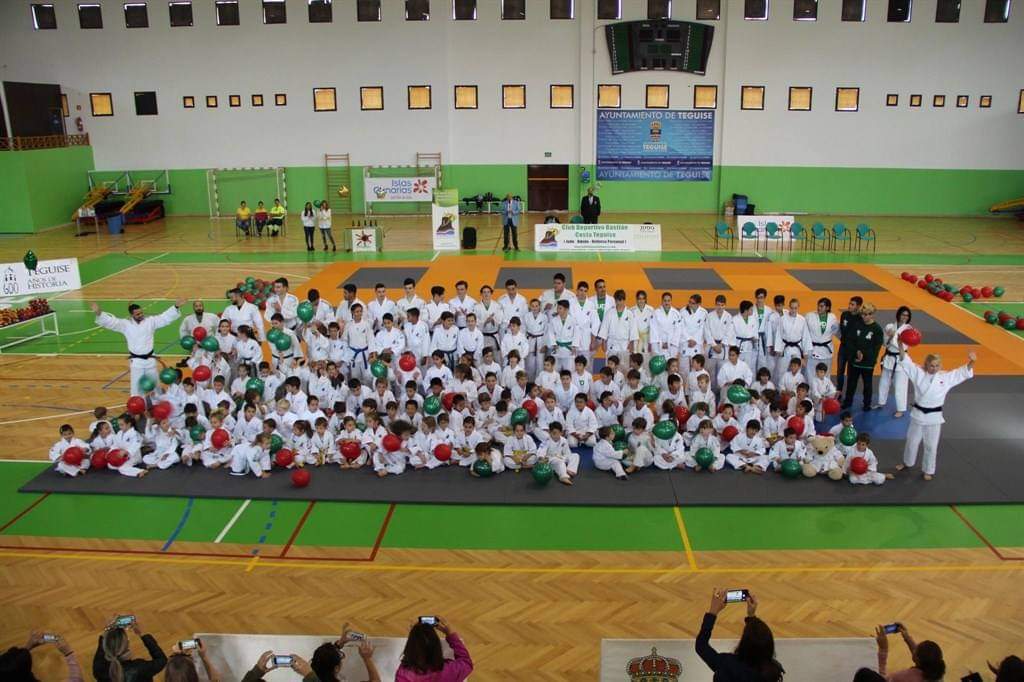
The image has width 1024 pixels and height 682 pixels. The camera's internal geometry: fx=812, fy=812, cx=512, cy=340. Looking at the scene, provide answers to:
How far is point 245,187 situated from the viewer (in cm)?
3409

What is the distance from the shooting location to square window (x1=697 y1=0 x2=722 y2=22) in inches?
1238

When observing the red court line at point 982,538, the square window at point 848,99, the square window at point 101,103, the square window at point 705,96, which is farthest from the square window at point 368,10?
the red court line at point 982,538

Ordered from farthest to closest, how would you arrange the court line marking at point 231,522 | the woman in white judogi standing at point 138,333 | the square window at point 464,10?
1. the square window at point 464,10
2. the woman in white judogi standing at point 138,333
3. the court line marking at point 231,522

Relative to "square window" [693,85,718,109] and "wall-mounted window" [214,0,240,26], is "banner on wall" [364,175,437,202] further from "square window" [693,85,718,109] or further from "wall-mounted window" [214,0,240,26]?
"square window" [693,85,718,109]

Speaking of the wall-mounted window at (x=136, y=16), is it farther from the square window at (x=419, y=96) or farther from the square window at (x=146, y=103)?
the square window at (x=419, y=96)

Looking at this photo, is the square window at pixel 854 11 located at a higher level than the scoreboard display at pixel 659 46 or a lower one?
higher

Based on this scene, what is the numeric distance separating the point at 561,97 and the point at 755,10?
8.11 meters

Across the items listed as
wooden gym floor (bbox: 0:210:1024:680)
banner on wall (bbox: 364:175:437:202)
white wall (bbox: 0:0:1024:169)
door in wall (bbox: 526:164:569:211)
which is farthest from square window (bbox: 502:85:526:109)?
wooden gym floor (bbox: 0:210:1024:680)

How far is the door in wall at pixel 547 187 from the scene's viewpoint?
3366cm

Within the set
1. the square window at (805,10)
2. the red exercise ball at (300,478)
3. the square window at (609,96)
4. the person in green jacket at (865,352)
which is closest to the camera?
the red exercise ball at (300,478)

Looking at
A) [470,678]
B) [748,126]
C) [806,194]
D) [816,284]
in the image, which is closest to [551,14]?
[748,126]

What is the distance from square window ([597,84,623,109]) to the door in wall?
9.56ft

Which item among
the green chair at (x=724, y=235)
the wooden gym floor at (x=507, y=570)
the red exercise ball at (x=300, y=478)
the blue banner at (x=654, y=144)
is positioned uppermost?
the blue banner at (x=654, y=144)

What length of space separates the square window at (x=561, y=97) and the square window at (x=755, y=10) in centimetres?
731
